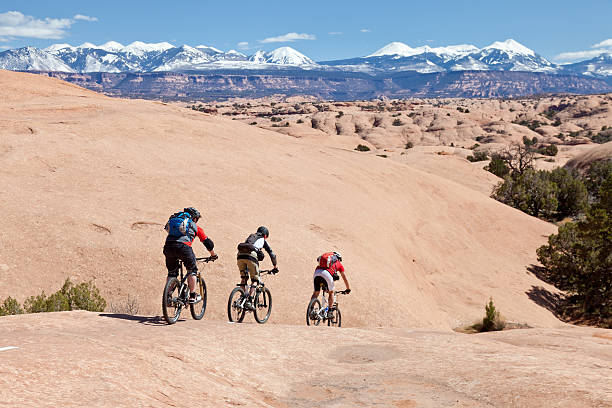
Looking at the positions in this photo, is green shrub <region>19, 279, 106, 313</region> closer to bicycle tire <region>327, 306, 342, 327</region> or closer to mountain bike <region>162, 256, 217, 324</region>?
mountain bike <region>162, 256, 217, 324</region>

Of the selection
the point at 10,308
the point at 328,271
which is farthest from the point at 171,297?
the point at 10,308

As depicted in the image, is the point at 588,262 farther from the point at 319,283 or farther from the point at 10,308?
the point at 10,308

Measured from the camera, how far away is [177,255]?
384 inches

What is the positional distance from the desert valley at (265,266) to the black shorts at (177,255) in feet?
3.52

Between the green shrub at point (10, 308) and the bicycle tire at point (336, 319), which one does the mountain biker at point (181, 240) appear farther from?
the bicycle tire at point (336, 319)

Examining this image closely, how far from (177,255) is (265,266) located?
21.4 feet

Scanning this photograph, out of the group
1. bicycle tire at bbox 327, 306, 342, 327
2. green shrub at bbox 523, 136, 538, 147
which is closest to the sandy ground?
bicycle tire at bbox 327, 306, 342, 327

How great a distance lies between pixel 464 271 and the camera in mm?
22906

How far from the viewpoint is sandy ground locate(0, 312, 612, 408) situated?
569cm

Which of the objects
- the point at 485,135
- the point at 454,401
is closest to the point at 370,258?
the point at 454,401

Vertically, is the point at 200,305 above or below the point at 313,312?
above

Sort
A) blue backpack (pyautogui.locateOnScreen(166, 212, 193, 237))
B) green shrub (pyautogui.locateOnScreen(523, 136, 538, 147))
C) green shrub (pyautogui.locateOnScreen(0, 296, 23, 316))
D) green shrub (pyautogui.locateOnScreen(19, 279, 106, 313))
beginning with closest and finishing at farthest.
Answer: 1. blue backpack (pyautogui.locateOnScreen(166, 212, 193, 237))
2. green shrub (pyautogui.locateOnScreen(0, 296, 23, 316))
3. green shrub (pyautogui.locateOnScreen(19, 279, 106, 313))
4. green shrub (pyautogui.locateOnScreen(523, 136, 538, 147))

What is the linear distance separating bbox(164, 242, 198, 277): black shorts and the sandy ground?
1084 mm

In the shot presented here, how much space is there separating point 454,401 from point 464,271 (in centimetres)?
1700
